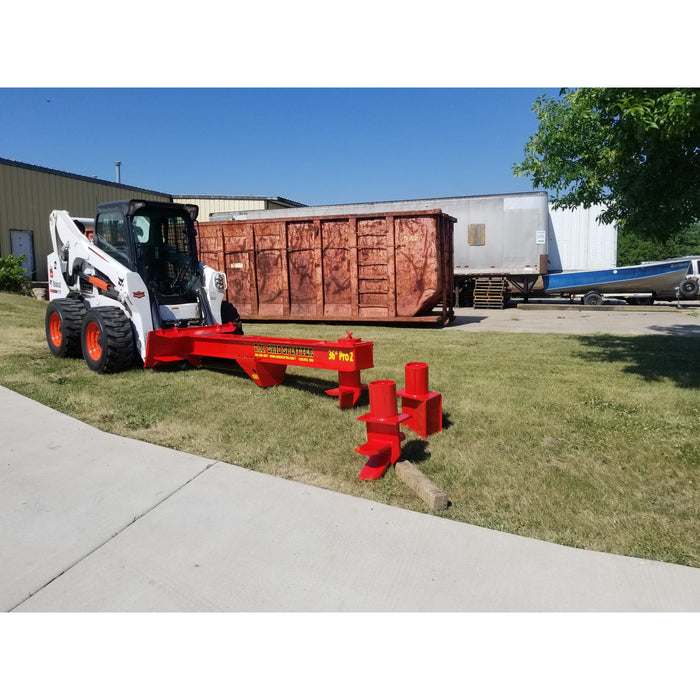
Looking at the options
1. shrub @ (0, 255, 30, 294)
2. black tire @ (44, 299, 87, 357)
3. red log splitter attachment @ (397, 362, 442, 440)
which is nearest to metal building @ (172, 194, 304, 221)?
shrub @ (0, 255, 30, 294)

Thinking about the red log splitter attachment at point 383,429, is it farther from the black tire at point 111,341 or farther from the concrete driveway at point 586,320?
the concrete driveway at point 586,320

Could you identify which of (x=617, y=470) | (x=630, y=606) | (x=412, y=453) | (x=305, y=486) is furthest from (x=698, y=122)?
(x=305, y=486)

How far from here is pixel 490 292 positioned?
808 inches

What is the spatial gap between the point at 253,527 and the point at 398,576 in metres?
0.99

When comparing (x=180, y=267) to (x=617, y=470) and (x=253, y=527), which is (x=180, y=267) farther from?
(x=617, y=470)

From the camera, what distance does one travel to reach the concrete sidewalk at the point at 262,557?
268cm

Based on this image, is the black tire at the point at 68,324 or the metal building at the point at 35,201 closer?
the black tire at the point at 68,324

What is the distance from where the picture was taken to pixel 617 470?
416 cm

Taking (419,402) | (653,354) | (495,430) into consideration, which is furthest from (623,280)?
(419,402)

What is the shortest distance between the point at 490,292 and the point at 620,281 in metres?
4.75

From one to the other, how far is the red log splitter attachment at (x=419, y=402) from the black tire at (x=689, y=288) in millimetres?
19082

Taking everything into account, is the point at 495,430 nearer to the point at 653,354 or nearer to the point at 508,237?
the point at 653,354

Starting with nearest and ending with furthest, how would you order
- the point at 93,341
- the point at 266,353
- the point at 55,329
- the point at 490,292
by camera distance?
1. the point at 266,353
2. the point at 93,341
3. the point at 55,329
4. the point at 490,292

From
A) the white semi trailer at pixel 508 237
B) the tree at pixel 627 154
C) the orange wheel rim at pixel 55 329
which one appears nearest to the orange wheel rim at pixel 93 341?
the orange wheel rim at pixel 55 329
